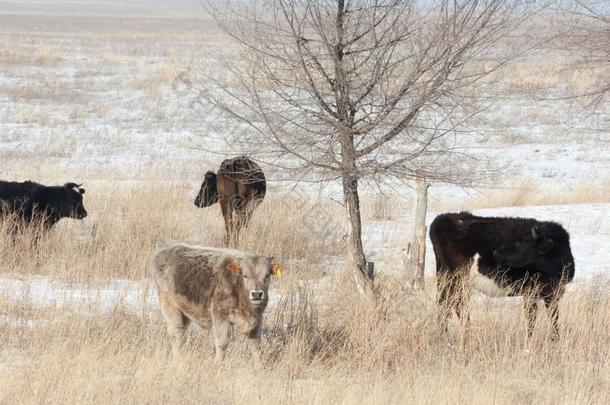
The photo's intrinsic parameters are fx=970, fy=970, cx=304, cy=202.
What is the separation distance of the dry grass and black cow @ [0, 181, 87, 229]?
3.89 feet

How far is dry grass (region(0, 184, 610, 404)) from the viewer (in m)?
6.60

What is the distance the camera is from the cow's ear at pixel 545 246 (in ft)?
29.5

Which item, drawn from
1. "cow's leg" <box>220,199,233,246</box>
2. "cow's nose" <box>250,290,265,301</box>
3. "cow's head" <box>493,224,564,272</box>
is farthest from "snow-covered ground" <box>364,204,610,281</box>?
"cow's nose" <box>250,290,265,301</box>

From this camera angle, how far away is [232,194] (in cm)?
1292

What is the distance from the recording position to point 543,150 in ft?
75.4

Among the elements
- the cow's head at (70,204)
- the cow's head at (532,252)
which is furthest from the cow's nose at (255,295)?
the cow's head at (70,204)

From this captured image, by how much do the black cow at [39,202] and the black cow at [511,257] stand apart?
5433mm

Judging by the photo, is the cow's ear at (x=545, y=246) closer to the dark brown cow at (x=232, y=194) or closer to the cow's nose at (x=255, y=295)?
the cow's nose at (x=255, y=295)

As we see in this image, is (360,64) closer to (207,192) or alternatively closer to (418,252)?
(418,252)

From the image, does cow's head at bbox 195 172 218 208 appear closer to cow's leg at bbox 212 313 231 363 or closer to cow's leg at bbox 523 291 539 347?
cow's leg at bbox 523 291 539 347

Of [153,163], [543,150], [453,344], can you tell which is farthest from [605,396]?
[543,150]

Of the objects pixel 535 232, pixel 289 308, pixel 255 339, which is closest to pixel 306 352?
pixel 255 339

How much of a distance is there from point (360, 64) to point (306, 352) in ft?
8.47

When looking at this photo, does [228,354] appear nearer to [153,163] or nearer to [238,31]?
[238,31]
